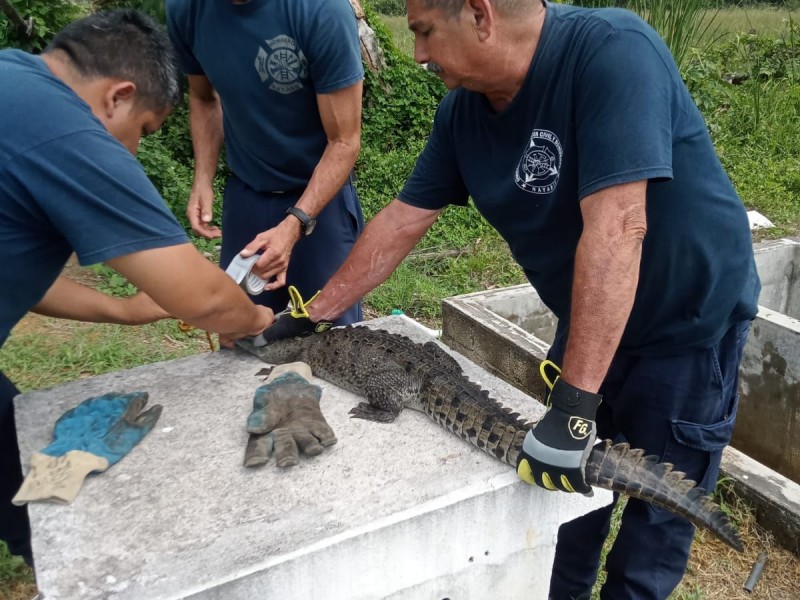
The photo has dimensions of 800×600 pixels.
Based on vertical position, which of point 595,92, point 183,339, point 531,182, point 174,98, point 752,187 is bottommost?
point 183,339

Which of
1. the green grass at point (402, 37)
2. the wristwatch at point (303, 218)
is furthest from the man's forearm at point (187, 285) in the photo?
the green grass at point (402, 37)

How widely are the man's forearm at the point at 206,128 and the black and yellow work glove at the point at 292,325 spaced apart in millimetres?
1148

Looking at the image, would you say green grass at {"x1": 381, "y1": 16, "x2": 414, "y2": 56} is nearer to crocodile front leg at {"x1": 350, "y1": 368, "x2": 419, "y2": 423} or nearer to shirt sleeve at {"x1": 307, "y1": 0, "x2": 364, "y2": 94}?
shirt sleeve at {"x1": 307, "y1": 0, "x2": 364, "y2": 94}

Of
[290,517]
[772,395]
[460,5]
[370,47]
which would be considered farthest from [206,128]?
[370,47]

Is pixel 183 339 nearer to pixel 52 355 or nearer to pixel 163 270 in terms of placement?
pixel 52 355

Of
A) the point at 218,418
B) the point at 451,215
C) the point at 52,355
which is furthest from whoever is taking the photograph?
the point at 451,215

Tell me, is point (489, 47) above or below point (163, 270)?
above

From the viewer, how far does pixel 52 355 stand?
14.1 ft

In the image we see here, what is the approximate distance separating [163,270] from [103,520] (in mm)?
671

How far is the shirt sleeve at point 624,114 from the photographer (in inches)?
67.0

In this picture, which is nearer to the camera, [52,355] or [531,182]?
[531,182]

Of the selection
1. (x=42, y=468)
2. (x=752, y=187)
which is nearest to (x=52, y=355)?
(x=42, y=468)

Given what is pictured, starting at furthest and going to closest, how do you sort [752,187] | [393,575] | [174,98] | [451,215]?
[752,187]
[451,215]
[174,98]
[393,575]

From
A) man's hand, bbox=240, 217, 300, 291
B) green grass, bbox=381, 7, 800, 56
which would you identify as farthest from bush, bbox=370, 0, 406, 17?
man's hand, bbox=240, 217, 300, 291
